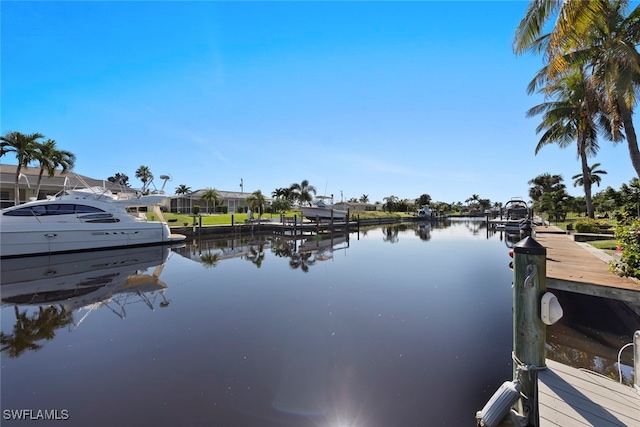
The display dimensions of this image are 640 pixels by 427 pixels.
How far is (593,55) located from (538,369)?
12112 mm

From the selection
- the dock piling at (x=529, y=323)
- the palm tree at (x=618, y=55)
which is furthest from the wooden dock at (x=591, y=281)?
the palm tree at (x=618, y=55)

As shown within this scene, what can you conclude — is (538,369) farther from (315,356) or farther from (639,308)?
(639,308)

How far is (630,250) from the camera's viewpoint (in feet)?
14.9

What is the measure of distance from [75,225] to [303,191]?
118 ft

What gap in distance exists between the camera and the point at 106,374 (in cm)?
402

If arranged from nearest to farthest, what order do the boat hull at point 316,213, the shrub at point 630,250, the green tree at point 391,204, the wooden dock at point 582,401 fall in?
the wooden dock at point 582,401, the shrub at point 630,250, the boat hull at point 316,213, the green tree at point 391,204

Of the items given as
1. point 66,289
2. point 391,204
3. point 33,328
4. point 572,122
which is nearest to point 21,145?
point 66,289

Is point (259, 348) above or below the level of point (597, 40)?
below

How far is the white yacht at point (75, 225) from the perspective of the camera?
12.8 metres

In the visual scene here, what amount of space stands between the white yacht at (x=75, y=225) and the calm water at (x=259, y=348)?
4.58 metres

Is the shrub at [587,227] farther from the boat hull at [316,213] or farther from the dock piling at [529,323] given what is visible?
the boat hull at [316,213]

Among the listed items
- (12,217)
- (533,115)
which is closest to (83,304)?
(12,217)

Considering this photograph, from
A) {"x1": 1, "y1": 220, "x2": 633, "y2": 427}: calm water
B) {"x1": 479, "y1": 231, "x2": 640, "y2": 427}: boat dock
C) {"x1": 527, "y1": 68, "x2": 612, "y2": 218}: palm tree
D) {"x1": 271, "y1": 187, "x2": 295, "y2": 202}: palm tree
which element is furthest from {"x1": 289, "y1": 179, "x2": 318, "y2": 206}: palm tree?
{"x1": 479, "y1": 231, "x2": 640, "y2": 427}: boat dock

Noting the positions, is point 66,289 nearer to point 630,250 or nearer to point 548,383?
point 548,383
